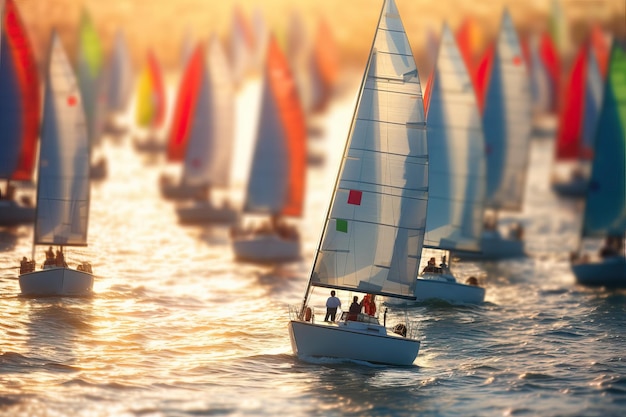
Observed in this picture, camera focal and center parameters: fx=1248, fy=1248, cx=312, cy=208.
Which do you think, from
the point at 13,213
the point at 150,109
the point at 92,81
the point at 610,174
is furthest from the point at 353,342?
the point at 150,109

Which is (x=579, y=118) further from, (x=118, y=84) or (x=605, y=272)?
(x=118, y=84)

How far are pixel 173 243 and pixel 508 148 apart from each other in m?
16.7

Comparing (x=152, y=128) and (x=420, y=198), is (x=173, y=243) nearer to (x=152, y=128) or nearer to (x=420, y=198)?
(x=420, y=198)

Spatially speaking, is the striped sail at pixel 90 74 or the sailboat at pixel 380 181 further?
the striped sail at pixel 90 74

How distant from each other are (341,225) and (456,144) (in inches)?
560

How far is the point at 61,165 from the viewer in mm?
44719

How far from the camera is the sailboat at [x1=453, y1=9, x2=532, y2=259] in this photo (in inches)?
2345

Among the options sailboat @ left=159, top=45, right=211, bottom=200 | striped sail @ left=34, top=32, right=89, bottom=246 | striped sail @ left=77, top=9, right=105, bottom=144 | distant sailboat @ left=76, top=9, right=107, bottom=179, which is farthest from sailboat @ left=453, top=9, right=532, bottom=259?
striped sail @ left=77, top=9, right=105, bottom=144

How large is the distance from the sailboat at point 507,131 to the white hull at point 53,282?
74.5 feet

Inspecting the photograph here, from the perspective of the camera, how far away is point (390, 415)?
105ft

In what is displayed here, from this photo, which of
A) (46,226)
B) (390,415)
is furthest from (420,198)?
(46,226)

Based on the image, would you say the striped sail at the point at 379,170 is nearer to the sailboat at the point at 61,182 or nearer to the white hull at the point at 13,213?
the sailboat at the point at 61,182

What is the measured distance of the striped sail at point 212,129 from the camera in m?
66.9

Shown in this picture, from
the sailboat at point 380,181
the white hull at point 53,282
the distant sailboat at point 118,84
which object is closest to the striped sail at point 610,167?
the sailboat at point 380,181
